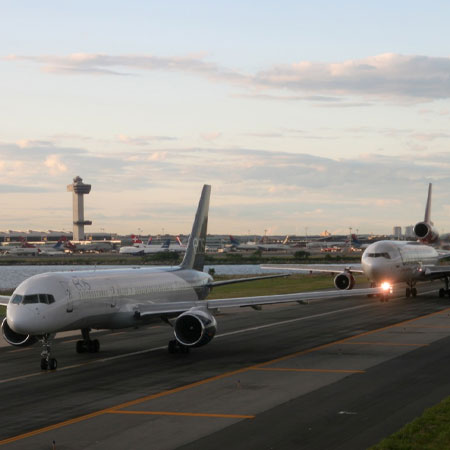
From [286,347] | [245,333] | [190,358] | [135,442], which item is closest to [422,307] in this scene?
[245,333]

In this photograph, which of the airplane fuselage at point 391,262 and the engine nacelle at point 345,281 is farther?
the engine nacelle at point 345,281

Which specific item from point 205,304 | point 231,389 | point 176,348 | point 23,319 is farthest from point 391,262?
point 231,389

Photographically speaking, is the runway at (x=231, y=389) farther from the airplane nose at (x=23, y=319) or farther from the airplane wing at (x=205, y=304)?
the airplane wing at (x=205, y=304)

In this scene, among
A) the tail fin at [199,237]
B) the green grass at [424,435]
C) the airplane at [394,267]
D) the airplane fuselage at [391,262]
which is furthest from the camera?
the airplane at [394,267]

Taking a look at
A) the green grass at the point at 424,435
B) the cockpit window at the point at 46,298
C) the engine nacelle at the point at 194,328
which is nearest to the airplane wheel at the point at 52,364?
the cockpit window at the point at 46,298

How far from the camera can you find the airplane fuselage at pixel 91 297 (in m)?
29.9

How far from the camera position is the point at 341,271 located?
6825cm

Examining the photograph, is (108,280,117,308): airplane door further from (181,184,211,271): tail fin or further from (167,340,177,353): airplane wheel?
(181,184,211,271): tail fin

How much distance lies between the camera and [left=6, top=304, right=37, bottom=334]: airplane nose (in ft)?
96.6

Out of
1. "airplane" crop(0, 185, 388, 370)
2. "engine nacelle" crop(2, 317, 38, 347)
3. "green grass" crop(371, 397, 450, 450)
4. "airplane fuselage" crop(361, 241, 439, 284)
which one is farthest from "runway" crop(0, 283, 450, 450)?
"airplane fuselage" crop(361, 241, 439, 284)

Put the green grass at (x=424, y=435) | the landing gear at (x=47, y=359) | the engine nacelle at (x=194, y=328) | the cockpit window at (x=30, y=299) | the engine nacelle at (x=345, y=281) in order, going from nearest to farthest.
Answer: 1. the green grass at (x=424, y=435)
2. the cockpit window at (x=30, y=299)
3. the landing gear at (x=47, y=359)
4. the engine nacelle at (x=194, y=328)
5. the engine nacelle at (x=345, y=281)

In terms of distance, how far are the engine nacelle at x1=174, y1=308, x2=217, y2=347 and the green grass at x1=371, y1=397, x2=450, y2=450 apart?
12.4 metres

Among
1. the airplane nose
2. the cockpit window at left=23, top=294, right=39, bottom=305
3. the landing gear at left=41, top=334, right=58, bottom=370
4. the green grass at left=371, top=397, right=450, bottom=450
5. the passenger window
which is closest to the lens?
the green grass at left=371, top=397, right=450, bottom=450

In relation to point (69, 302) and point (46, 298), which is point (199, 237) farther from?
point (46, 298)
